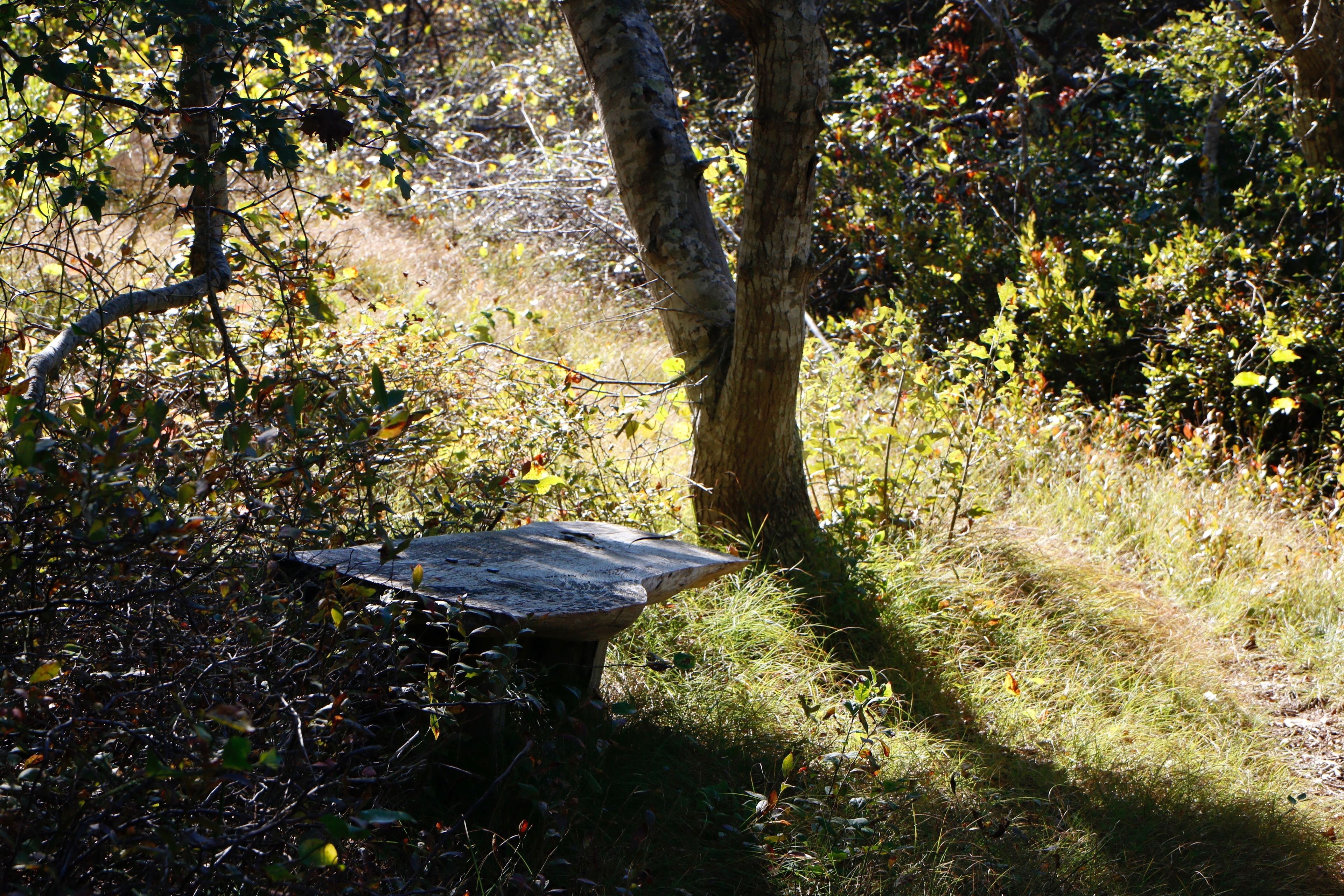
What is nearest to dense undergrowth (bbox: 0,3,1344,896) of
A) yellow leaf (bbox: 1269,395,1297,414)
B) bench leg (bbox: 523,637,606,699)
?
bench leg (bbox: 523,637,606,699)

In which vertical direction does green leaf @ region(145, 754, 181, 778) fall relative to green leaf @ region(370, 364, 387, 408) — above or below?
below

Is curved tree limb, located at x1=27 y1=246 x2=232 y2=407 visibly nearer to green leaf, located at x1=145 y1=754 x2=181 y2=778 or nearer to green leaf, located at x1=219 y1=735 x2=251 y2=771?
green leaf, located at x1=145 y1=754 x2=181 y2=778

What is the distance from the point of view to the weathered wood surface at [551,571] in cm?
263

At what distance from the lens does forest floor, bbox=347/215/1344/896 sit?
9.23ft

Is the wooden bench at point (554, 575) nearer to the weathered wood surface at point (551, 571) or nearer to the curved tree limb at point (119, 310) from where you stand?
the weathered wood surface at point (551, 571)

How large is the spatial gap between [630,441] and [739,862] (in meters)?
2.21

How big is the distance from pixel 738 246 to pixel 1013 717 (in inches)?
82.9

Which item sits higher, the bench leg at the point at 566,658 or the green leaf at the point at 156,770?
the green leaf at the point at 156,770

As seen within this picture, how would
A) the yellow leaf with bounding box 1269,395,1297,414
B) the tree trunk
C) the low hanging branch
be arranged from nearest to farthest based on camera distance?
1. the low hanging branch
2. the yellow leaf with bounding box 1269,395,1297,414
3. the tree trunk

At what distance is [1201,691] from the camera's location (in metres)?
4.26

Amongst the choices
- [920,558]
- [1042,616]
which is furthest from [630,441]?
[1042,616]

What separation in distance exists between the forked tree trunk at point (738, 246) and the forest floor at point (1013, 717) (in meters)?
0.51

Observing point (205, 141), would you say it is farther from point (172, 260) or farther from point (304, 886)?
point (304, 886)

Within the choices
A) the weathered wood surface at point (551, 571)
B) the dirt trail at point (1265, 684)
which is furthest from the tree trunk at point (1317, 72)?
the weathered wood surface at point (551, 571)
